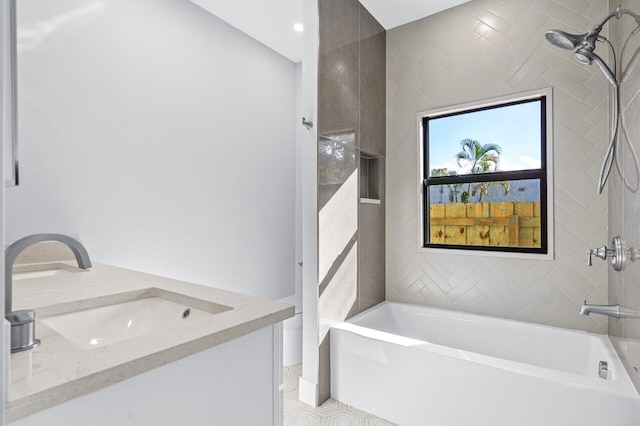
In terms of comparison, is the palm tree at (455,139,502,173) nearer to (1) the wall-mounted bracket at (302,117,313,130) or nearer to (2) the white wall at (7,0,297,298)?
(1) the wall-mounted bracket at (302,117,313,130)

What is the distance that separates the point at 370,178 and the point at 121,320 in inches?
88.0

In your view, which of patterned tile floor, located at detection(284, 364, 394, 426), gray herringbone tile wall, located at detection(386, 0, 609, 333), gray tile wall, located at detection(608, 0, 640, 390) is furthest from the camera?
gray herringbone tile wall, located at detection(386, 0, 609, 333)

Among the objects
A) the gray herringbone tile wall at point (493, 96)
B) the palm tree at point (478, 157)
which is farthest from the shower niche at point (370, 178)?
the palm tree at point (478, 157)

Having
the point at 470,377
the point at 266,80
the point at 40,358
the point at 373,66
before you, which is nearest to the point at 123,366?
the point at 40,358

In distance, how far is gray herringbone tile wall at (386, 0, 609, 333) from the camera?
7.12 feet

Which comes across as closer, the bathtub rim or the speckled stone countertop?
the speckled stone countertop

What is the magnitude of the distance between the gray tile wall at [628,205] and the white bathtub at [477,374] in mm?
166

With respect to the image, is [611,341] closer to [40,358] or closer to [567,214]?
[567,214]

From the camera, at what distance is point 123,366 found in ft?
1.92

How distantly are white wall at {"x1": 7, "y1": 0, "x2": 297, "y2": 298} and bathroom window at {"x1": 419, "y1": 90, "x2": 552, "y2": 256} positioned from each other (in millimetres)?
1481

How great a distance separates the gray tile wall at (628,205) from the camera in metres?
1.39

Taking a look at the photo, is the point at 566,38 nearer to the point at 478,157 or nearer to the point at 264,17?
the point at 478,157

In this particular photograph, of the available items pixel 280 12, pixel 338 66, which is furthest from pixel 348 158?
pixel 280 12

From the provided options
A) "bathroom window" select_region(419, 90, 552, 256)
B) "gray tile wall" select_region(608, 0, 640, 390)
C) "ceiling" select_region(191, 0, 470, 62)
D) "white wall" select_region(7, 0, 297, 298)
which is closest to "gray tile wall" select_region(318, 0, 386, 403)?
"ceiling" select_region(191, 0, 470, 62)
